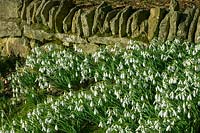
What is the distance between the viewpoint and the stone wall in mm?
6013

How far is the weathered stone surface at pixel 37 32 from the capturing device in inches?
288

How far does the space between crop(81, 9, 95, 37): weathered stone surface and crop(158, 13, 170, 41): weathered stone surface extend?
41.1 inches

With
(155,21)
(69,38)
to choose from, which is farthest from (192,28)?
(69,38)

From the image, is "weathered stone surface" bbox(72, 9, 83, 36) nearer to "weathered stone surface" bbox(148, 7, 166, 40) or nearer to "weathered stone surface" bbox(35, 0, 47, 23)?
"weathered stone surface" bbox(35, 0, 47, 23)

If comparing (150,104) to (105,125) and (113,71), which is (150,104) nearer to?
(105,125)

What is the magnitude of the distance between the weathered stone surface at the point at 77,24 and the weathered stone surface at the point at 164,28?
121cm

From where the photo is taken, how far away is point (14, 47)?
308 inches

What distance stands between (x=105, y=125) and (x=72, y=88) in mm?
1290

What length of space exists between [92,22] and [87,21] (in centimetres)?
7

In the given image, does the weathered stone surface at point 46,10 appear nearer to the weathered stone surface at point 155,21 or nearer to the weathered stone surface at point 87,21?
the weathered stone surface at point 87,21

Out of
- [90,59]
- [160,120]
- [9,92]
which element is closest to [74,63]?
[90,59]

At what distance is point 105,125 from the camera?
16.2ft

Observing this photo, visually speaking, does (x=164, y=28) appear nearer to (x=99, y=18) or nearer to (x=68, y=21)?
(x=99, y=18)

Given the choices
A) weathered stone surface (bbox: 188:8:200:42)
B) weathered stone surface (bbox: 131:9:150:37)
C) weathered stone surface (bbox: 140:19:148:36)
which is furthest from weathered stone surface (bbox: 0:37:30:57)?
weathered stone surface (bbox: 188:8:200:42)
